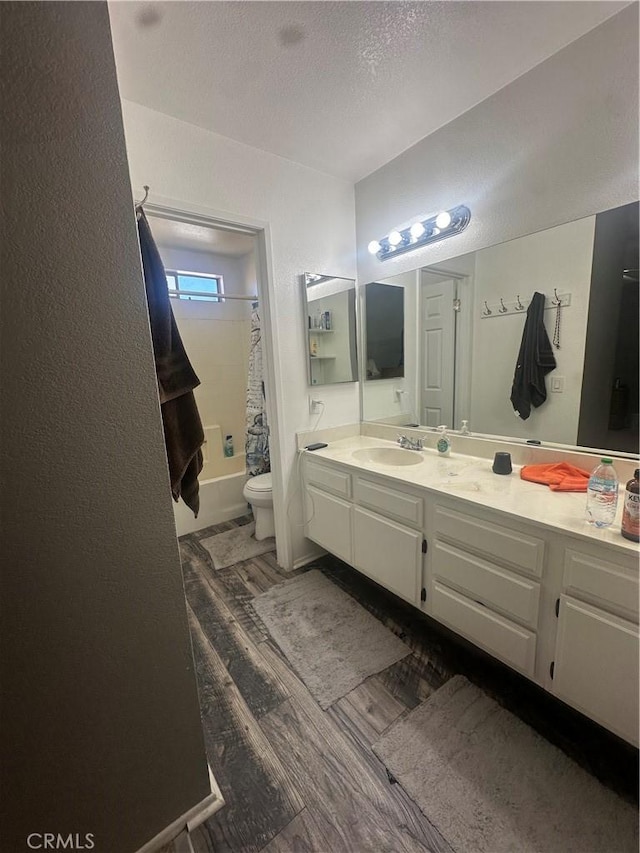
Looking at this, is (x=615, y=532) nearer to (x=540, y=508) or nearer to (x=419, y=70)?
(x=540, y=508)

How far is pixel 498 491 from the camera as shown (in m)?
1.42

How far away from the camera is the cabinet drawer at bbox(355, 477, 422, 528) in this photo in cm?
159

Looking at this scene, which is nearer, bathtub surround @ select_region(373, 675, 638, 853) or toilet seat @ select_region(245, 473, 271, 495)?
bathtub surround @ select_region(373, 675, 638, 853)

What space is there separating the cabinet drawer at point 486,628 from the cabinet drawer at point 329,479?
2.20ft

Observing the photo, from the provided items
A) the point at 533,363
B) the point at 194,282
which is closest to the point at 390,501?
the point at 533,363

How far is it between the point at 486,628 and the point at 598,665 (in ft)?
1.20

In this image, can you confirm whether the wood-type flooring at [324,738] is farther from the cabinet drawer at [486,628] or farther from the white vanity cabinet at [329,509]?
the white vanity cabinet at [329,509]

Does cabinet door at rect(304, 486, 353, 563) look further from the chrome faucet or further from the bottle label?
the bottle label

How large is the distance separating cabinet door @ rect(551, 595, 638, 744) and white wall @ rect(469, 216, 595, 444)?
0.78m

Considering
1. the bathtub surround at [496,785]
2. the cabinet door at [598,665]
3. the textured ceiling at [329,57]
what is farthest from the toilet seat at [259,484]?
the textured ceiling at [329,57]

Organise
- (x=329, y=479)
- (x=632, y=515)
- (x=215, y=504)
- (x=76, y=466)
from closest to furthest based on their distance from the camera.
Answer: (x=76, y=466)
(x=632, y=515)
(x=329, y=479)
(x=215, y=504)

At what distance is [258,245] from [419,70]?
41.8 inches

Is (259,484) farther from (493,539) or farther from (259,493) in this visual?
(493,539)

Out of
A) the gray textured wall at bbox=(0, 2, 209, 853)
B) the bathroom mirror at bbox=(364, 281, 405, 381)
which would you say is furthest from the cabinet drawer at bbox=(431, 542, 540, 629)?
the bathroom mirror at bbox=(364, 281, 405, 381)
